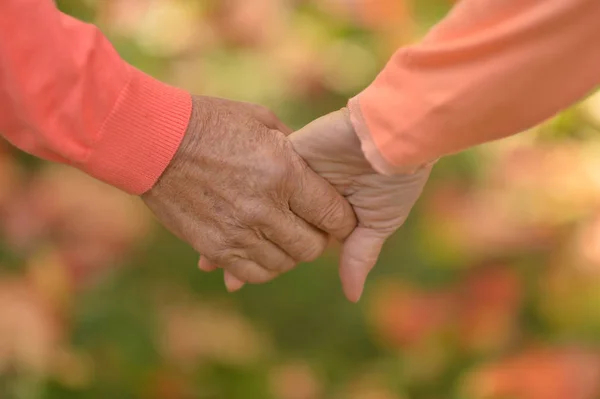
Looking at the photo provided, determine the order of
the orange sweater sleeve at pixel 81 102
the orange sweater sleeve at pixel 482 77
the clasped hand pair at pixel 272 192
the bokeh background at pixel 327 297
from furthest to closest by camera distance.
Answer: the bokeh background at pixel 327 297 < the clasped hand pair at pixel 272 192 < the orange sweater sleeve at pixel 81 102 < the orange sweater sleeve at pixel 482 77

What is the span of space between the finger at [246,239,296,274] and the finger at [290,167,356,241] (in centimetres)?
6

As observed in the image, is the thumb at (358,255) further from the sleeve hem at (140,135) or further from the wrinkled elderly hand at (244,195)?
the sleeve hem at (140,135)

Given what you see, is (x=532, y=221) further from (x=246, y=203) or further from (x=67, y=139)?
(x=67, y=139)

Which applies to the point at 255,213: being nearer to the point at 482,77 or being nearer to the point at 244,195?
the point at 244,195

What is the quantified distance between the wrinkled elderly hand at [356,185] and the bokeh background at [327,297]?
1.42 feet

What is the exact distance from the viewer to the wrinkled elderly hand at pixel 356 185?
76 cm

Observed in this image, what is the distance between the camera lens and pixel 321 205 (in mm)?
831

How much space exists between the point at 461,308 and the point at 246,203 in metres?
0.65

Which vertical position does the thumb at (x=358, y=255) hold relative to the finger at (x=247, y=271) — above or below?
above

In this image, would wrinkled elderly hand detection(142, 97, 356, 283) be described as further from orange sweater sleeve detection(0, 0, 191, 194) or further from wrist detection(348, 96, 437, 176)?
wrist detection(348, 96, 437, 176)

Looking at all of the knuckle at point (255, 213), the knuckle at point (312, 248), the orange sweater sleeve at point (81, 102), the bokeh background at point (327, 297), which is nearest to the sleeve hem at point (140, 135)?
the orange sweater sleeve at point (81, 102)

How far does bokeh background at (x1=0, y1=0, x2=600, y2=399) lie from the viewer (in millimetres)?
1240

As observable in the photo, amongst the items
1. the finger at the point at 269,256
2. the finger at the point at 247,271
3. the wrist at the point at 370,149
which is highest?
the wrist at the point at 370,149

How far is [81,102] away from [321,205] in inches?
12.6
